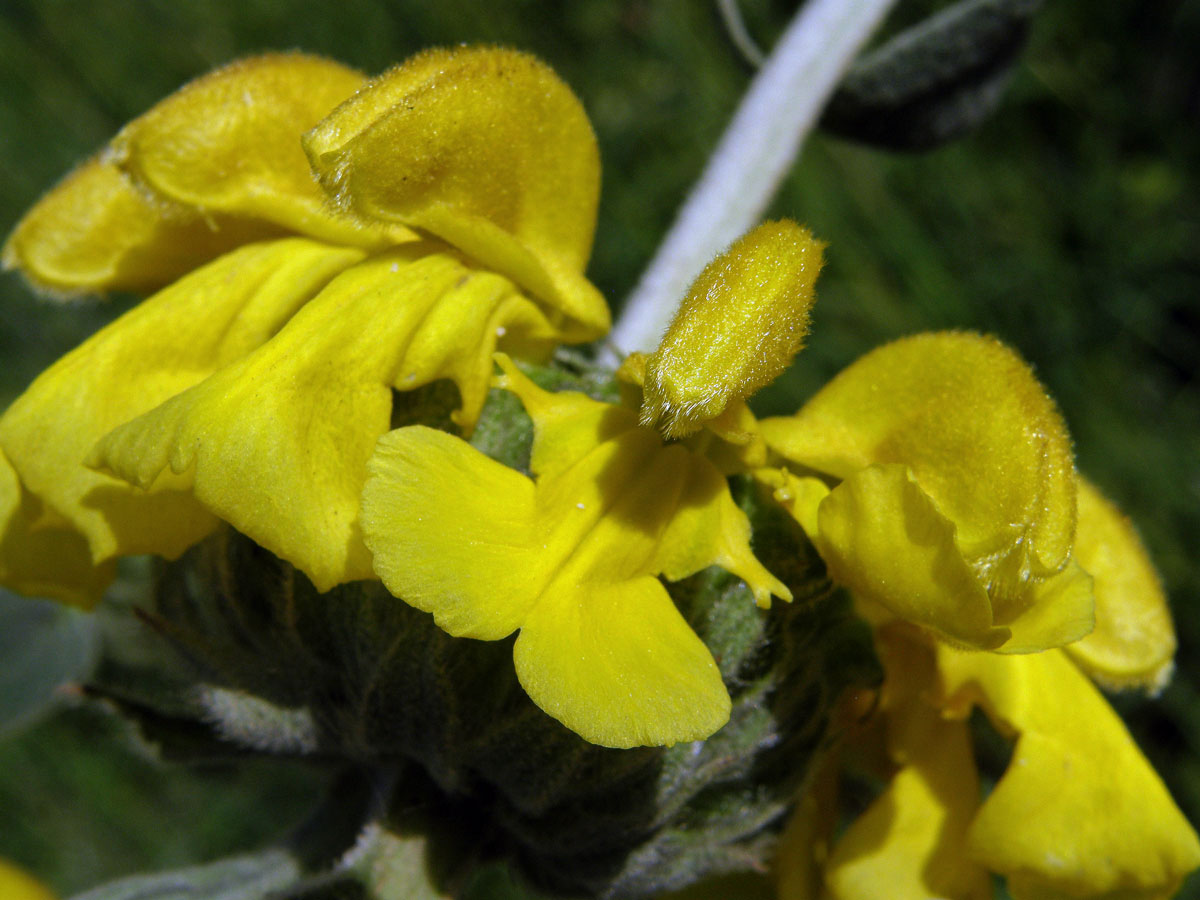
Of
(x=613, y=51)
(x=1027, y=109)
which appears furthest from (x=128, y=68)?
(x=1027, y=109)

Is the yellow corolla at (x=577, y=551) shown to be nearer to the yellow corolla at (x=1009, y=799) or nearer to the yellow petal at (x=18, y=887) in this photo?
the yellow corolla at (x=1009, y=799)

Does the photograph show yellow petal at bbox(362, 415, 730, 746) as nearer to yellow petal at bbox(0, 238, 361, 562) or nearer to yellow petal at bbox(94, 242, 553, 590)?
yellow petal at bbox(94, 242, 553, 590)

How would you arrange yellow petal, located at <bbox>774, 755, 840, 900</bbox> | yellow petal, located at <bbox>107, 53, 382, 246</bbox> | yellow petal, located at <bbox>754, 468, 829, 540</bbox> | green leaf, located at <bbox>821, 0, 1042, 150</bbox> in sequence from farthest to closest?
green leaf, located at <bbox>821, 0, 1042, 150</bbox>, yellow petal, located at <bbox>774, 755, 840, 900</bbox>, yellow petal, located at <bbox>107, 53, 382, 246</bbox>, yellow petal, located at <bbox>754, 468, 829, 540</bbox>

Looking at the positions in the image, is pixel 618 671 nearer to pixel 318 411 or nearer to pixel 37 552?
pixel 318 411

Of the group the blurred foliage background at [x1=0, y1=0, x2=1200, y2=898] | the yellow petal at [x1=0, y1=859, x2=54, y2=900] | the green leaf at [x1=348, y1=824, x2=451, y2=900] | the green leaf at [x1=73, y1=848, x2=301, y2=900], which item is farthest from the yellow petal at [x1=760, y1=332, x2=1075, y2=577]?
the blurred foliage background at [x1=0, y1=0, x2=1200, y2=898]

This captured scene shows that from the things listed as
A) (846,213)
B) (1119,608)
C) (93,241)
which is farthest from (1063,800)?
(846,213)

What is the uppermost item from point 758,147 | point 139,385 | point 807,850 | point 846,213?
point 139,385
